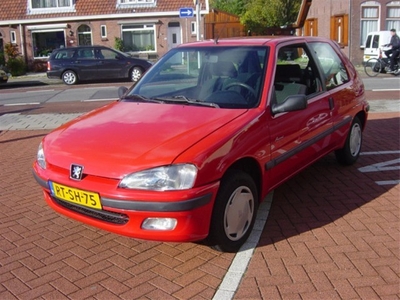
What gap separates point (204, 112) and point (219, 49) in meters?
1.06

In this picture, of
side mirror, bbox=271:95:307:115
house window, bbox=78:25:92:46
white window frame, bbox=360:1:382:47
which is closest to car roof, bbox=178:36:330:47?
side mirror, bbox=271:95:307:115

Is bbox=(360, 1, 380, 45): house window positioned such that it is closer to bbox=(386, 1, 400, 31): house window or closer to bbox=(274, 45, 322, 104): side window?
bbox=(386, 1, 400, 31): house window

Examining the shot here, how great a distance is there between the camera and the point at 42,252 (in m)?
3.99

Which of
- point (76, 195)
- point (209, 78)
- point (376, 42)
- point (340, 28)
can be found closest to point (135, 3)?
point (340, 28)

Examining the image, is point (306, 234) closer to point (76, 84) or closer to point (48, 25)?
point (76, 84)

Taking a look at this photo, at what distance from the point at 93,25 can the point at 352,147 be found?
83.3 ft

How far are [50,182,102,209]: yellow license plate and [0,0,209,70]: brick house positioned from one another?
991 inches

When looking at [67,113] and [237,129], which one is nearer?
[237,129]

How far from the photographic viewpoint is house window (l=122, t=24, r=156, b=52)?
93.9 ft

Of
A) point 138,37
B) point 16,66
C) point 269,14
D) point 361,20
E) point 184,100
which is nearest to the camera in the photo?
point 184,100

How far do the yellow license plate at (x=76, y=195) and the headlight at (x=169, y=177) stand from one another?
1.36ft

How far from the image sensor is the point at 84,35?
29156 mm

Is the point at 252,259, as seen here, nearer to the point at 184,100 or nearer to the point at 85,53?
the point at 184,100

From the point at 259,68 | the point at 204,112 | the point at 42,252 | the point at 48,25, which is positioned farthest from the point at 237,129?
the point at 48,25
